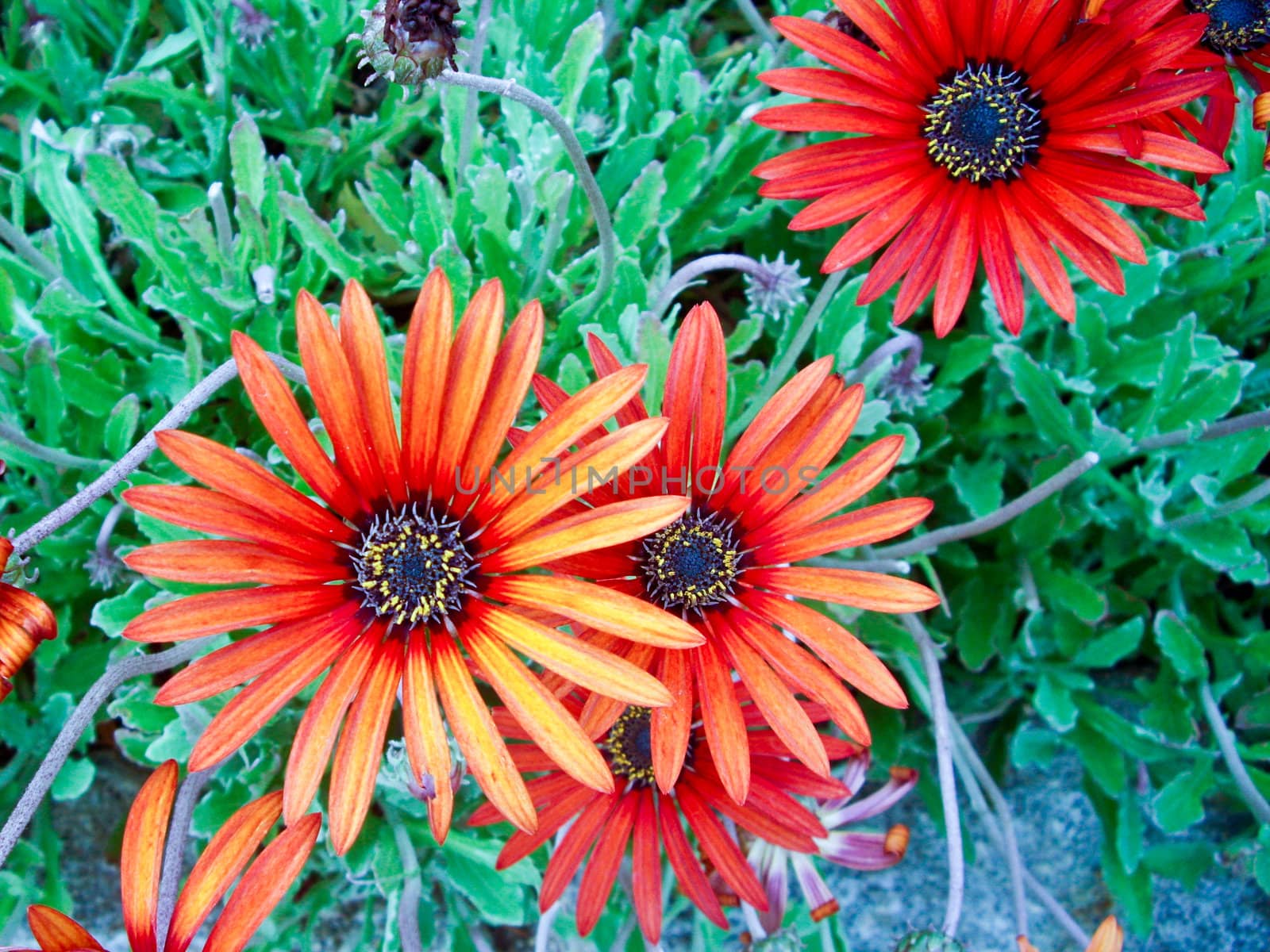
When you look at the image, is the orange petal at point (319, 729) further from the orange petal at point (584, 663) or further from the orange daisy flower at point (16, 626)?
the orange daisy flower at point (16, 626)

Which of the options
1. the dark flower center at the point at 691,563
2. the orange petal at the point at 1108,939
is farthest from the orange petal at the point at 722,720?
the orange petal at the point at 1108,939

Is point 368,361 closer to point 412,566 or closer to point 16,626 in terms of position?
point 412,566

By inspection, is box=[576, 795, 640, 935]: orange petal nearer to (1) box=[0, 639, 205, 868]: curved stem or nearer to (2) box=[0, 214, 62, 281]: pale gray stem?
(1) box=[0, 639, 205, 868]: curved stem

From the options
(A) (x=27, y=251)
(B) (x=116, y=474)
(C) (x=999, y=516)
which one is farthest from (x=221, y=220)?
(C) (x=999, y=516)

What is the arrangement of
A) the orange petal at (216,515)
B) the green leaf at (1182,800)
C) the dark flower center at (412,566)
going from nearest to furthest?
the orange petal at (216,515) < the dark flower center at (412,566) < the green leaf at (1182,800)

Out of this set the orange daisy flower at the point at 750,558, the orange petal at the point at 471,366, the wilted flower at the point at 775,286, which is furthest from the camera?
the wilted flower at the point at 775,286

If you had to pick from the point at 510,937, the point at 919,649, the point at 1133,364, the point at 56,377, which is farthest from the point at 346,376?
the point at 1133,364

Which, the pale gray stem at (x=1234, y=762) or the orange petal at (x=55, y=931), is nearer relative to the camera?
the orange petal at (x=55, y=931)
